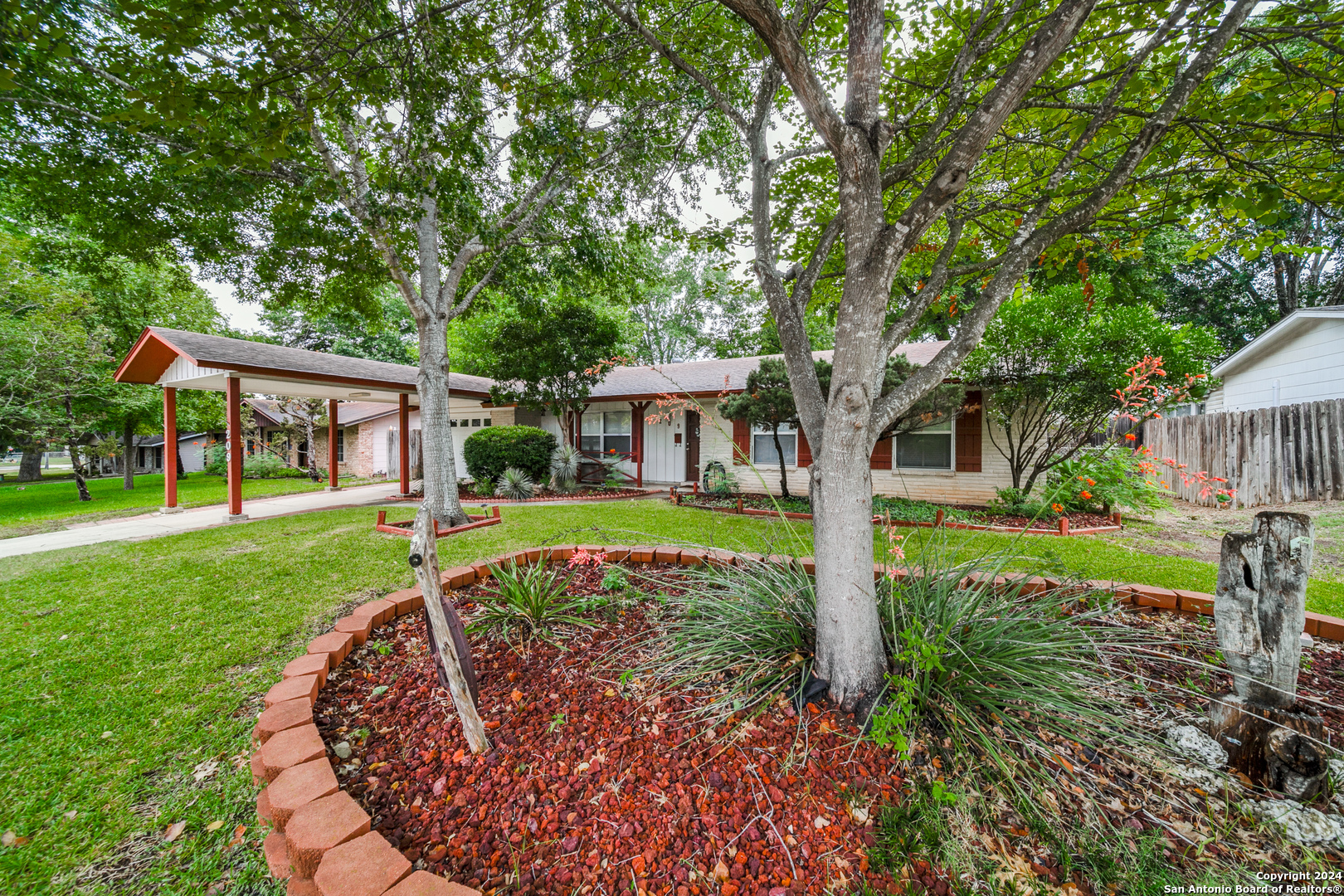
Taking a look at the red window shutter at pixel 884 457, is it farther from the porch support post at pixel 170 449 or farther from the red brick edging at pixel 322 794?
the porch support post at pixel 170 449

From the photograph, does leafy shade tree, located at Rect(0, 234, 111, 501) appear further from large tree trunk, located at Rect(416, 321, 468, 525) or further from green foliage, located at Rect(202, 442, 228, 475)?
large tree trunk, located at Rect(416, 321, 468, 525)

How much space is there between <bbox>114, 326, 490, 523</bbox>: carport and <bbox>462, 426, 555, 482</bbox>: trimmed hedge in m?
1.23

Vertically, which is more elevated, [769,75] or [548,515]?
[769,75]

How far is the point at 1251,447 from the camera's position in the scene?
7387 mm

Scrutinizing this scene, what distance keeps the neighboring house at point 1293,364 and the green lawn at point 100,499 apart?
20785 mm

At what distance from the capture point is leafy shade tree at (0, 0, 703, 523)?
212cm

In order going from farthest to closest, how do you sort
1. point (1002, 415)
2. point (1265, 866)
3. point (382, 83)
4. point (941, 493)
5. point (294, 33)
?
1. point (941, 493)
2. point (1002, 415)
3. point (382, 83)
4. point (294, 33)
5. point (1265, 866)

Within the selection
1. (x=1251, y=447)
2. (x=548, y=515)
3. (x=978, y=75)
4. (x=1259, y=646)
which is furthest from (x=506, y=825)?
(x=1251, y=447)

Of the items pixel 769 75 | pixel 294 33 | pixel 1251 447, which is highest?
pixel 769 75

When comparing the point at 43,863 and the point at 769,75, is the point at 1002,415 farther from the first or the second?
the point at 43,863

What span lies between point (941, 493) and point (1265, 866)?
8.15 m

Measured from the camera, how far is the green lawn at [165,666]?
146 centimetres

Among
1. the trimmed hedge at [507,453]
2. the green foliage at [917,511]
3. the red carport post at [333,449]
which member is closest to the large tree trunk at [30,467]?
the red carport post at [333,449]

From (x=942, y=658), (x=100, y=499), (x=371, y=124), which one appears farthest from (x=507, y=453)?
(x=100, y=499)
